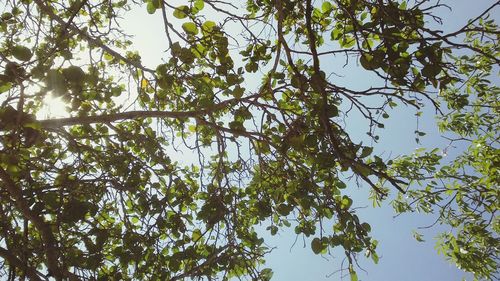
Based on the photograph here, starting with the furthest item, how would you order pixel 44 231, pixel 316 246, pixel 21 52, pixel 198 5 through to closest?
pixel 198 5
pixel 316 246
pixel 44 231
pixel 21 52

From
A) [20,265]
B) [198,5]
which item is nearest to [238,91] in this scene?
[198,5]

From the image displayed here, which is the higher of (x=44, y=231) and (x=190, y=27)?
(x=190, y=27)

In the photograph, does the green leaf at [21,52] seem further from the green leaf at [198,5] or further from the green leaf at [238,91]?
the green leaf at [238,91]

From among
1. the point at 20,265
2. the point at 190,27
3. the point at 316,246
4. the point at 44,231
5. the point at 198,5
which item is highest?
the point at 198,5

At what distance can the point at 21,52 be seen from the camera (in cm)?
180

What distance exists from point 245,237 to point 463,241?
13.3ft

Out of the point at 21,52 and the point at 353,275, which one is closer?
the point at 21,52

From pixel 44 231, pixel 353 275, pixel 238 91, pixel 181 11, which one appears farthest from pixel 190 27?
pixel 353 275

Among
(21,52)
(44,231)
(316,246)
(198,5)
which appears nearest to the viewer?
(21,52)

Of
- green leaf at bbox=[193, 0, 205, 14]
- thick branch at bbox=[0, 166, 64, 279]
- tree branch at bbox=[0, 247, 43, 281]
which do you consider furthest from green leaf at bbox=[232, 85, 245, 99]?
tree branch at bbox=[0, 247, 43, 281]

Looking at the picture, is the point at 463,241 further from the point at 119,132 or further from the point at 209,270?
the point at 119,132

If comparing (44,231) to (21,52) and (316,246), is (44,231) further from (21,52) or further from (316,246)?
(316,246)

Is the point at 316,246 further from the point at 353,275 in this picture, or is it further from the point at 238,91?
the point at 238,91

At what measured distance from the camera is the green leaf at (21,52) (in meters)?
1.79
